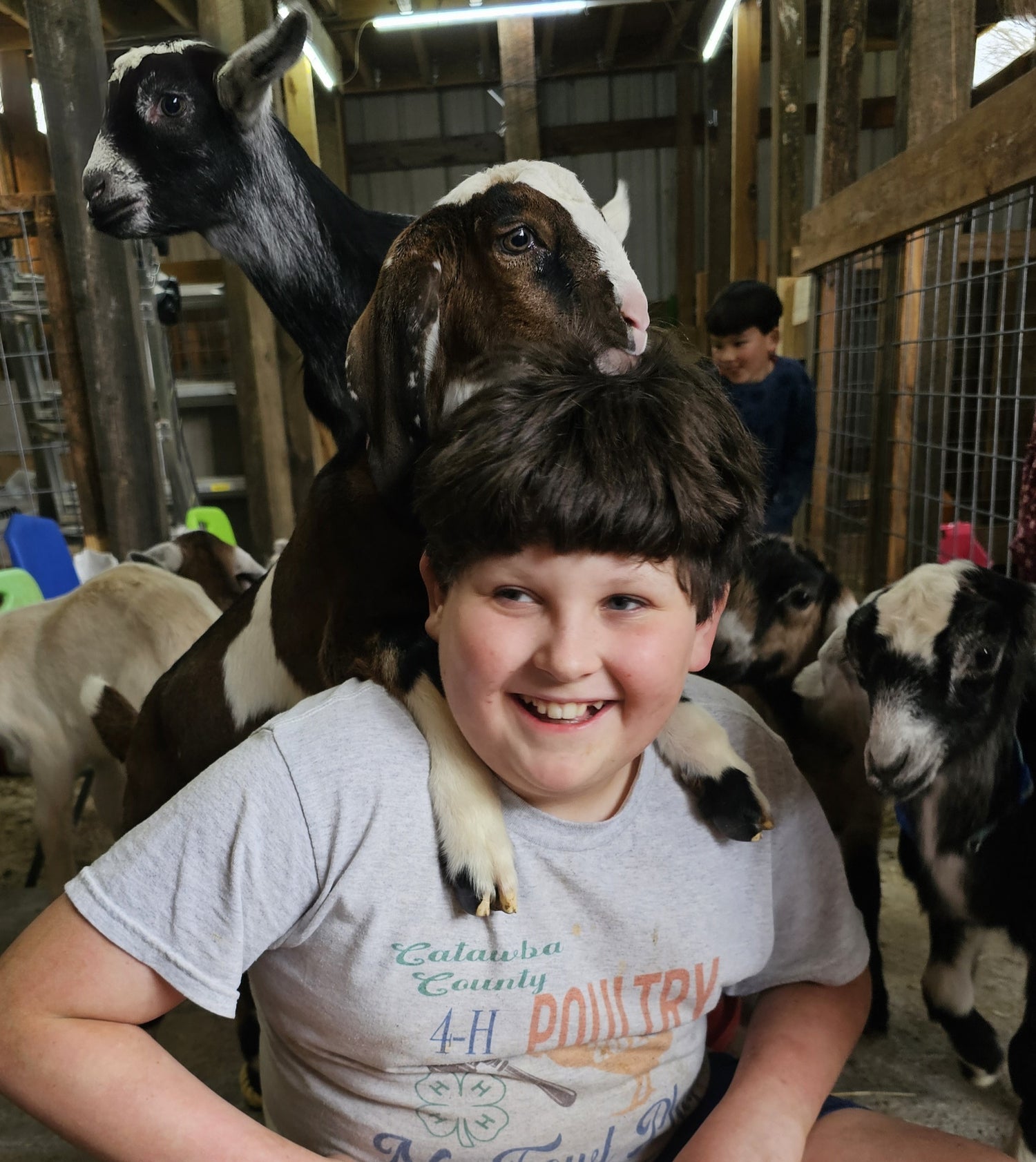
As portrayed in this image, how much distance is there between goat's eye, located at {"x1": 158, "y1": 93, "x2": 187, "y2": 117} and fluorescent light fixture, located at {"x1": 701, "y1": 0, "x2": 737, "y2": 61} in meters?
5.13

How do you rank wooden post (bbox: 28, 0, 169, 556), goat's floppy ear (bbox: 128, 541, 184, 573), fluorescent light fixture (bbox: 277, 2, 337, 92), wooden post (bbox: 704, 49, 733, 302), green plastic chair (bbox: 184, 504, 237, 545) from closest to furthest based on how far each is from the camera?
wooden post (bbox: 28, 0, 169, 556)
goat's floppy ear (bbox: 128, 541, 184, 573)
fluorescent light fixture (bbox: 277, 2, 337, 92)
green plastic chair (bbox: 184, 504, 237, 545)
wooden post (bbox: 704, 49, 733, 302)

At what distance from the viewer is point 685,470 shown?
0.92 metres

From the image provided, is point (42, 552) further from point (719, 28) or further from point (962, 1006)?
point (719, 28)

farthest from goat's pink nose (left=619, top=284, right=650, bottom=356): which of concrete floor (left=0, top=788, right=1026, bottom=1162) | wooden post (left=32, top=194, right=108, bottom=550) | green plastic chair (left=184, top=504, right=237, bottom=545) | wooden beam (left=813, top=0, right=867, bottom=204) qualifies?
wooden beam (left=813, top=0, right=867, bottom=204)

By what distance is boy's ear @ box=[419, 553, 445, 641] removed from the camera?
3.38 ft

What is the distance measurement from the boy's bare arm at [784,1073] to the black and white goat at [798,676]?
72 cm

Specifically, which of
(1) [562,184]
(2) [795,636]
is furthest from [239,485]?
(1) [562,184]

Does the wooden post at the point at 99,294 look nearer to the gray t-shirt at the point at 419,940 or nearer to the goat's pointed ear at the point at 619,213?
the goat's pointed ear at the point at 619,213

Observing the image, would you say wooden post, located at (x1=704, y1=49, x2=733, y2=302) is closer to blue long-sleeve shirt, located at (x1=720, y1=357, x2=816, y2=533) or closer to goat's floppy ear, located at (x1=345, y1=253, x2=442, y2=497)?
blue long-sleeve shirt, located at (x1=720, y1=357, x2=816, y2=533)

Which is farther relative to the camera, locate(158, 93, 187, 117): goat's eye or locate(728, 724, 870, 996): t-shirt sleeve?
locate(158, 93, 187, 117): goat's eye

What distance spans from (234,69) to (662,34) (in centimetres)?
791

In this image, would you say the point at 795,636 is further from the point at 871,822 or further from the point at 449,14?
the point at 449,14

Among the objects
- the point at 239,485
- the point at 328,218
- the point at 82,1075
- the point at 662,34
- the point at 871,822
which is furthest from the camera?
the point at 662,34

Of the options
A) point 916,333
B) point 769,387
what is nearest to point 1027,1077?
point 769,387
